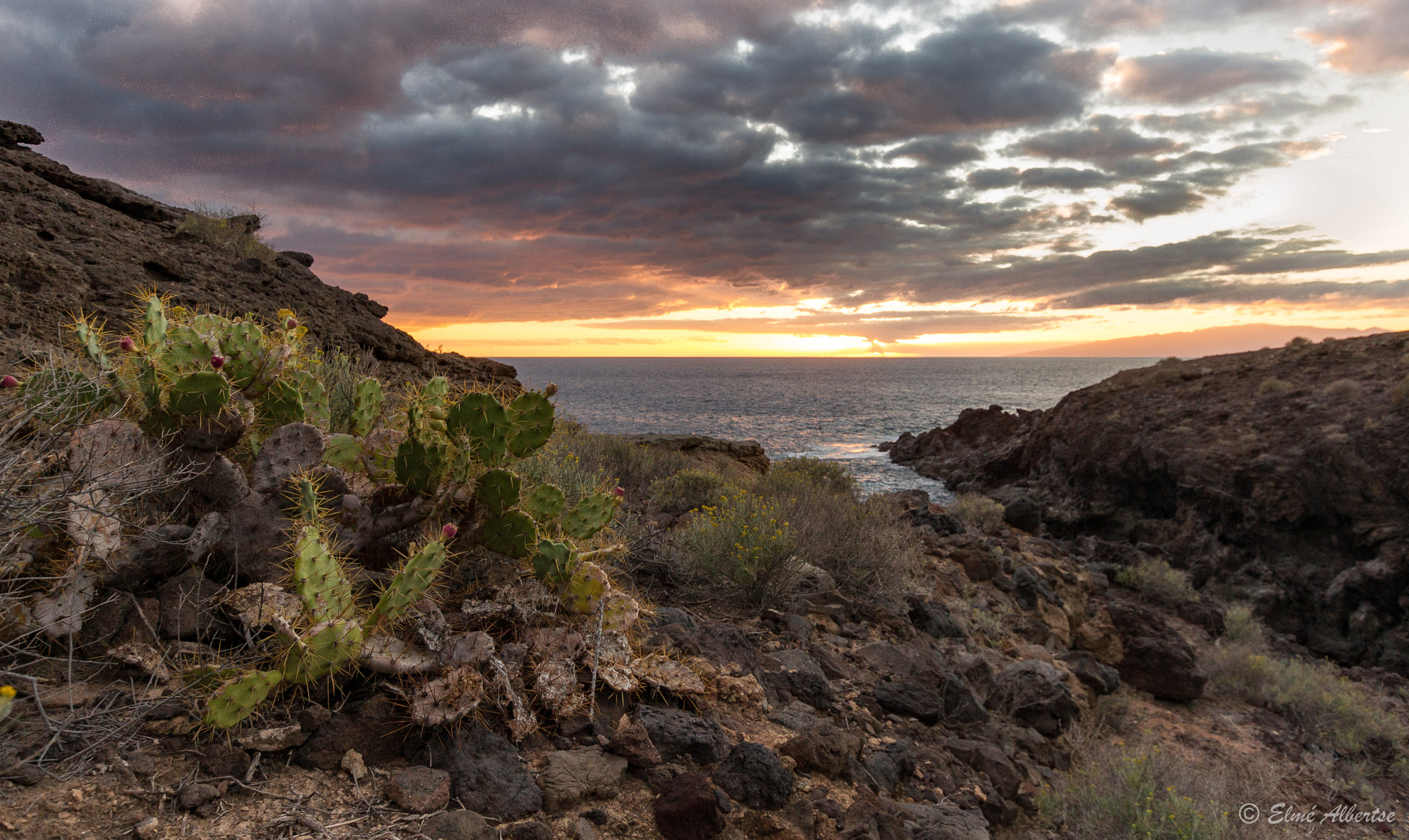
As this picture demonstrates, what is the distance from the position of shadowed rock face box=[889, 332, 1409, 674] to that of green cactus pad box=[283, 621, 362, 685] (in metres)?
15.0

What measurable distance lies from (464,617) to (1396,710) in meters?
12.7

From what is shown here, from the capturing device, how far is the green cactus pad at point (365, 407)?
199 inches

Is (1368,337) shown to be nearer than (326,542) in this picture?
No

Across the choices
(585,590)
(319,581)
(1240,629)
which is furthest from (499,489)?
(1240,629)

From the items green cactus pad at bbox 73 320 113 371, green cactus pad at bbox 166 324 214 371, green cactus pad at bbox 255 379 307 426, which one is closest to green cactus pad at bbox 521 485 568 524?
green cactus pad at bbox 255 379 307 426

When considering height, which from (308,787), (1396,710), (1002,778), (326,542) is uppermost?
(326,542)

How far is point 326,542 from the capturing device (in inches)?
137

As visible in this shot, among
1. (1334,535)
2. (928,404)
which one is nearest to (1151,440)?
(1334,535)

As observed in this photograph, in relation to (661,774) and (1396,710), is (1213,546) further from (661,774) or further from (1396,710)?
(661,774)

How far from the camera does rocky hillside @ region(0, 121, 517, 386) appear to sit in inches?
299

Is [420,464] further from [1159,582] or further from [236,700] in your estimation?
[1159,582]

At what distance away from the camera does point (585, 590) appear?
4164 mm

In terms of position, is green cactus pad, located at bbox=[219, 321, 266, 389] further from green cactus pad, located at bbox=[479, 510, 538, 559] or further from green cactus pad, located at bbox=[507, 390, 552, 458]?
green cactus pad, located at bbox=[479, 510, 538, 559]

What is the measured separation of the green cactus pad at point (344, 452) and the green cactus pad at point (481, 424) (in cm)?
59
